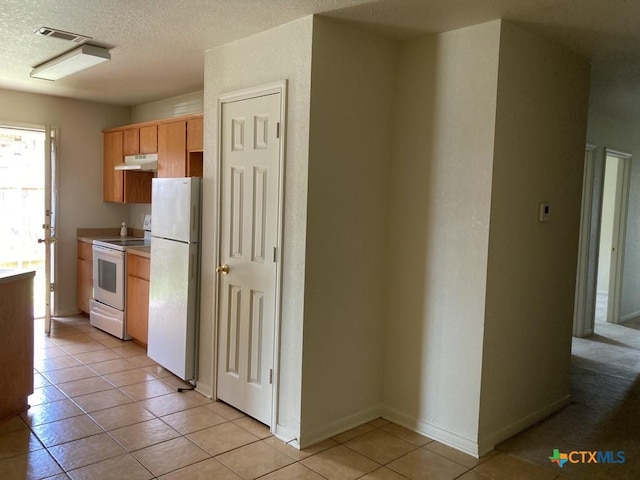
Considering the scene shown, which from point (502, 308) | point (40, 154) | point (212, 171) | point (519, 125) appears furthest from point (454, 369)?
point (40, 154)

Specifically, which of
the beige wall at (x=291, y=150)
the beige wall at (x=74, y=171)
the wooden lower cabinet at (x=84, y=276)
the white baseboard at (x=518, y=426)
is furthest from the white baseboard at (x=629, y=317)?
the beige wall at (x=74, y=171)

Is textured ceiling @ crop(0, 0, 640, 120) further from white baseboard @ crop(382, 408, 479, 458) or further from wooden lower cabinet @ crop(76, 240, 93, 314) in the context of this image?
white baseboard @ crop(382, 408, 479, 458)

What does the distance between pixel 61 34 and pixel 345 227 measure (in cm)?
211

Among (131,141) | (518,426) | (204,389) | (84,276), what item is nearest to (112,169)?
(131,141)

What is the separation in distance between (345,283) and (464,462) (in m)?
1.15

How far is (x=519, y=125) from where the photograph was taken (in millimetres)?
2885

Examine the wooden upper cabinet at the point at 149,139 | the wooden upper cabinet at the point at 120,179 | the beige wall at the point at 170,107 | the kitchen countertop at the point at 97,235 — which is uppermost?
the beige wall at the point at 170,107

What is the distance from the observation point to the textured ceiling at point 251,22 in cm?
254

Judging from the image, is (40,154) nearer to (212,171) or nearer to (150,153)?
(150,153)

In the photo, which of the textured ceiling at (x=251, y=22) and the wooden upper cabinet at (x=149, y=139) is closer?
the textured ceiling at (x=251, y=22)

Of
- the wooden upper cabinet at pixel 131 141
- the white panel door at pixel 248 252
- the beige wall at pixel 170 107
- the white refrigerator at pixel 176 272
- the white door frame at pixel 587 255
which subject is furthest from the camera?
the white door frame at pixel 587 255

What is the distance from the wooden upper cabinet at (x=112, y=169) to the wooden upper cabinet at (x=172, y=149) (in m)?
0.97

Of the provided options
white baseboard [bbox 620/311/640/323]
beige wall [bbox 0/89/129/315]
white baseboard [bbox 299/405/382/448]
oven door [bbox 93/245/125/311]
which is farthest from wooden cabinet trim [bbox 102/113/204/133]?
white baseboard [bbox 620/311/640/323]

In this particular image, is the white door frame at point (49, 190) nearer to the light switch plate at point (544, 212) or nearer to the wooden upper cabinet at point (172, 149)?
the wooden upper cabinet at point (172, 149)
